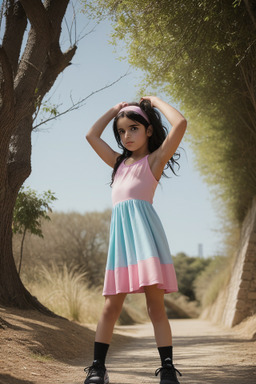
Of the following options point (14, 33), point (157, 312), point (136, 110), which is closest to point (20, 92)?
point (14, 33)

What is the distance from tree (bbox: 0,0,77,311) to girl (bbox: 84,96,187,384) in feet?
5.00

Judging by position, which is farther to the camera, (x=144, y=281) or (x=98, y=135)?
(x=98, y=135)

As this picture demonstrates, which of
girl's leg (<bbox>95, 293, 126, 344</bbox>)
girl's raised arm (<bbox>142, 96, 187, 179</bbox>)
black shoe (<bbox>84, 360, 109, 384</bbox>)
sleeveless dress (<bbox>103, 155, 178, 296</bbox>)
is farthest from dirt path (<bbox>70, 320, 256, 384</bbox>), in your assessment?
girl's raised arm (<bbox>142, 96, 187, 179</bbox>)

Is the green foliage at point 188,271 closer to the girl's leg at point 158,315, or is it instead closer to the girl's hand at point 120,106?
the girl's hand at point 120,106

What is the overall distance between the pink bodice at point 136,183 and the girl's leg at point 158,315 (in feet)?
1.98

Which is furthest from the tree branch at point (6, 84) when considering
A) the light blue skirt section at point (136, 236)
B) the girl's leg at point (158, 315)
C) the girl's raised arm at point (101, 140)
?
the girl's leg at point (158, 315)

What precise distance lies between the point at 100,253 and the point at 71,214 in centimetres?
233

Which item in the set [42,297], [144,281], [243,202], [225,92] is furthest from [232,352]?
[243,202]

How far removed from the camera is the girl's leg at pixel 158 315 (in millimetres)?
2642

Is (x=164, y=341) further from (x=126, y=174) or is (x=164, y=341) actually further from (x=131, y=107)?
(x=131, y=107)

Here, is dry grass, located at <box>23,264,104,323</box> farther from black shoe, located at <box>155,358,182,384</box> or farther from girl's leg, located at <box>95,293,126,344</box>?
black shoe, located at <box>155,358,182,384</box>

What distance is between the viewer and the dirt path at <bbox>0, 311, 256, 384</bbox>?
3041mm

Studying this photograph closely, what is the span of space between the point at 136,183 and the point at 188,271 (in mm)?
25656

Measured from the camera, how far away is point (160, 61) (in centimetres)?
657
